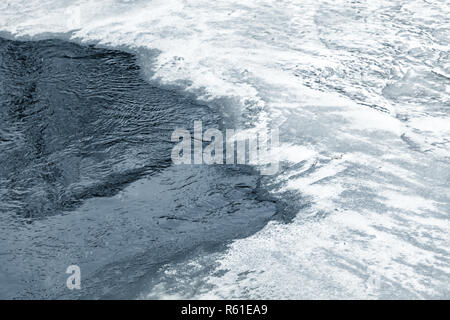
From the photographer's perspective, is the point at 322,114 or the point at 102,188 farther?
the point at 322,114

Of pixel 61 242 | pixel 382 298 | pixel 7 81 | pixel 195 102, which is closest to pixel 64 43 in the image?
pixel 7 81

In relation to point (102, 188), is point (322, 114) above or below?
above

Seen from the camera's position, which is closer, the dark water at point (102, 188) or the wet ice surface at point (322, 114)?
the wet ice surface at point (322, 114)

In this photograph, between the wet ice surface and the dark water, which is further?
the dark water

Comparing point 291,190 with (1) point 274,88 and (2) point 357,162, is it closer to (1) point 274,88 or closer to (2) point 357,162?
(2) point 357,162
